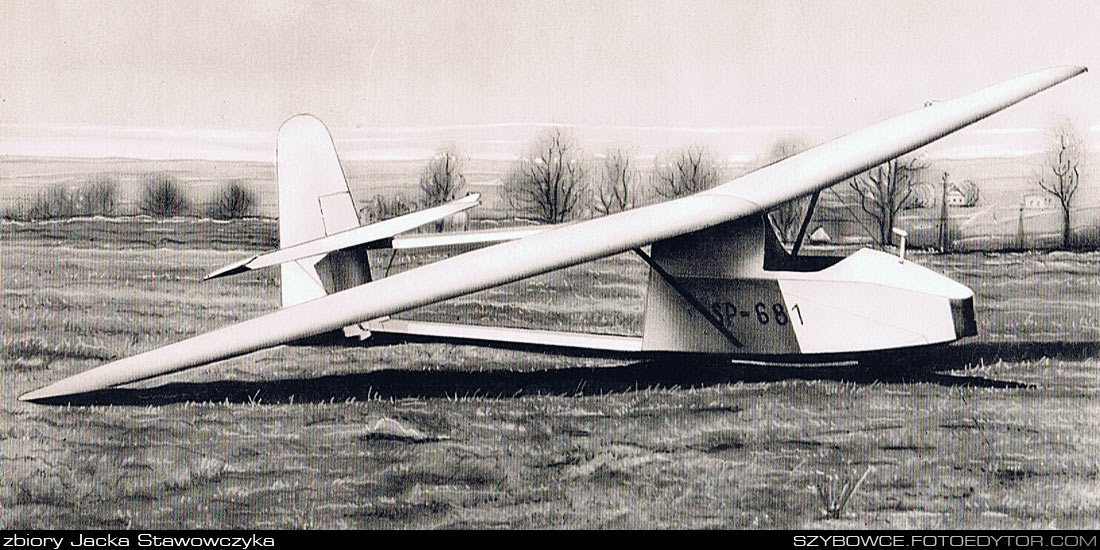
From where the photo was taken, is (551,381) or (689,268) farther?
(551,381)

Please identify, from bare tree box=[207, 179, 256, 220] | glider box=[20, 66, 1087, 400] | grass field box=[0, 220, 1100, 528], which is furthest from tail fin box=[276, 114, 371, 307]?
bare tree box=[207, 179, 256, 220]

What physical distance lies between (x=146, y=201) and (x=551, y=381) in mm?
6203

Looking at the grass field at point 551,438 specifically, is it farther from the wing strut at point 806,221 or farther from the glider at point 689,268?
the wing strut at point 806,221

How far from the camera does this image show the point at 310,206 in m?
11.1

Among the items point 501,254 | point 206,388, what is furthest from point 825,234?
point 206,388

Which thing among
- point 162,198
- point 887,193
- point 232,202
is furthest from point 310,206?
point 887,193

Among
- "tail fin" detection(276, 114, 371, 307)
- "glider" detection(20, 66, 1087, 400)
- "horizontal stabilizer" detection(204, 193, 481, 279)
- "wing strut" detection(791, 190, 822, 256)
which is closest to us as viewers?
"glider" detection(20, 66, 1087, 400)

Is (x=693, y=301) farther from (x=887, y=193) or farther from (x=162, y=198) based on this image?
(x=162, y=198)

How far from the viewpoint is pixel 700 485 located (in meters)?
8.70

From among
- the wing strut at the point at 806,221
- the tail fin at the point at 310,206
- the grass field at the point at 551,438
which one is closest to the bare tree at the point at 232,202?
the tail fin at the point at 310,206

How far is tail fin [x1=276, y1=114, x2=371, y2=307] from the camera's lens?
1097cm

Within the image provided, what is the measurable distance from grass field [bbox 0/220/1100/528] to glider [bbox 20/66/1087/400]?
1.44 ft

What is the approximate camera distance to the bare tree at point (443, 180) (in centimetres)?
1175

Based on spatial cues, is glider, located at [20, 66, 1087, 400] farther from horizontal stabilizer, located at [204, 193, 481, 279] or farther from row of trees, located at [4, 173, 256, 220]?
row of trees, located at [4, 173, 256, 220]
